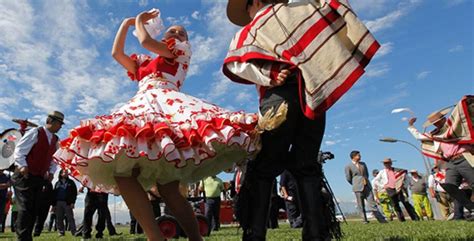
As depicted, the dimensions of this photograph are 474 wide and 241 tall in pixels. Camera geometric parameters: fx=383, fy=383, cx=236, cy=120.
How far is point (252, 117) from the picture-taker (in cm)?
280

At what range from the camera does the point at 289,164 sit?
8.97 feet

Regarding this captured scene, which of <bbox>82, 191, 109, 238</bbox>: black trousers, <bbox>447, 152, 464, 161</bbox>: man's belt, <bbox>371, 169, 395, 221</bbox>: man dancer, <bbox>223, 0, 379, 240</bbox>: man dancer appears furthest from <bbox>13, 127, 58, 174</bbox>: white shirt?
<bbox>371, 169, 395, 221</bbox>: man dancer

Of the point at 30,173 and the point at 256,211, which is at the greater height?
the point at 30,173

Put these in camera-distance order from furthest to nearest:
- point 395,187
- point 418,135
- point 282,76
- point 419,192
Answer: point 419,192 → point 395,187 → point 418,135 → point 282,76

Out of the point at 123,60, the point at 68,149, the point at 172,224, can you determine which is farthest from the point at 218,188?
the point at 68,149

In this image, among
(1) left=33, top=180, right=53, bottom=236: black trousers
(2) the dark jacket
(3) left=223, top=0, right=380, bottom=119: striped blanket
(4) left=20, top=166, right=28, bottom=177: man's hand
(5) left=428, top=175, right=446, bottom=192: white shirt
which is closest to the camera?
(3) left=223, top=0, right=380, bottom=119: striped blanket

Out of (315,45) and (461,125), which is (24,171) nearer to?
(315,45)

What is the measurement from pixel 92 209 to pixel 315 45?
7.08m

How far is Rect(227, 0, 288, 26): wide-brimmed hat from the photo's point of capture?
3.09 m

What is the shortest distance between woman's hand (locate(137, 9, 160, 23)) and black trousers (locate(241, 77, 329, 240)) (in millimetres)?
1438

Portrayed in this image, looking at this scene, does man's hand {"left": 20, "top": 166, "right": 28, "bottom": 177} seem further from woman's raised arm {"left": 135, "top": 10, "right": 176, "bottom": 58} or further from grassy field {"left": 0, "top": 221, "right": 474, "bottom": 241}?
woman's raised arm {"left": 135, "top": 10, "right": 176, "bottom": 58}

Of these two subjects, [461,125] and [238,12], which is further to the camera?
[461,125]

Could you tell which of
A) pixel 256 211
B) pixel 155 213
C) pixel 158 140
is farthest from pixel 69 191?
pixel 256 211

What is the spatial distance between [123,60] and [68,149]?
47.1 inches
